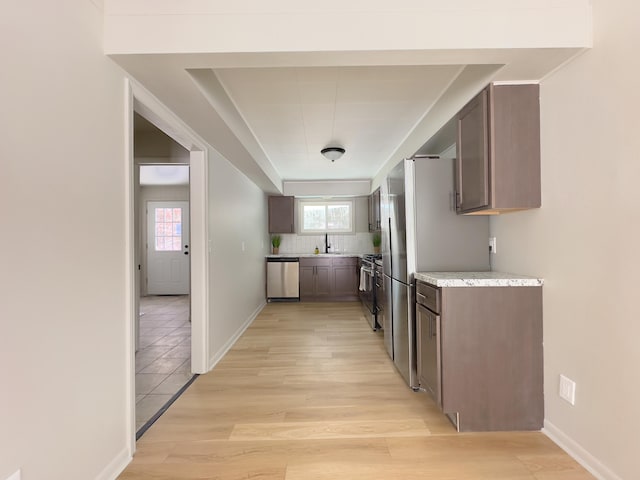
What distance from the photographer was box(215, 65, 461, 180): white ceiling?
2.31 meters

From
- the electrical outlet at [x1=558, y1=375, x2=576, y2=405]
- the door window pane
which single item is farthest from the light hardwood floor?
the door window pane

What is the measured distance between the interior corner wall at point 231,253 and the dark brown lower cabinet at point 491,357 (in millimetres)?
2158

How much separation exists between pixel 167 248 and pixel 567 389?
302 inches

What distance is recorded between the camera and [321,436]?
75.9 inches

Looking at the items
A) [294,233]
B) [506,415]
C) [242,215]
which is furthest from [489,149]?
[294,233]

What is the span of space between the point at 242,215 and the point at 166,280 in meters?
4.12

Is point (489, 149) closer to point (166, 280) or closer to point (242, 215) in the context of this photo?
point (242, 215)

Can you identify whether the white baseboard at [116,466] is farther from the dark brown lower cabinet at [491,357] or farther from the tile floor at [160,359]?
the dark brown lower cabinet at [491,357]

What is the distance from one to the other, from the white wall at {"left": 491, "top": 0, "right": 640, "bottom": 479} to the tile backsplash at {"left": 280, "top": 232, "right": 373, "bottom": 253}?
15.8 feet

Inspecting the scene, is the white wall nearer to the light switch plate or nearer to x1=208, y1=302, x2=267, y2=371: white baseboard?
the light switch plate

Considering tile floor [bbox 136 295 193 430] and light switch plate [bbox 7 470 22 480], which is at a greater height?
light switch plate [bbox 7 470 22 480]

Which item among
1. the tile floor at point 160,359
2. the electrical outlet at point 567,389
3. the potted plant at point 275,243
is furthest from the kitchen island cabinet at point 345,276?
the electrical outlet at point 567,389

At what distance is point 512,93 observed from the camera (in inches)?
76.2

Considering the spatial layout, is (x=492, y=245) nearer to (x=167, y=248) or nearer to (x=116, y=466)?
(x=116, y=466)
